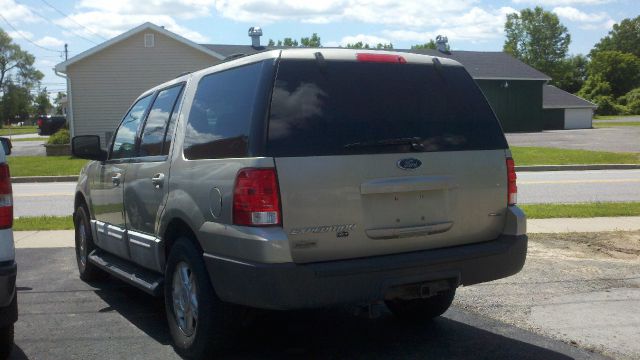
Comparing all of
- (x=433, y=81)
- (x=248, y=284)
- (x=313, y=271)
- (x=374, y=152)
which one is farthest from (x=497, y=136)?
(x=248, y=284)

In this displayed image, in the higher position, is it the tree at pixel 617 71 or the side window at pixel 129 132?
the tree at pixel 617 71

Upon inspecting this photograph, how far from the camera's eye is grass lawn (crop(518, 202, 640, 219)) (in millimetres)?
11281

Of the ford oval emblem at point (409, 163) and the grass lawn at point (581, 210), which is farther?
the grass lawn at point (581, 210)

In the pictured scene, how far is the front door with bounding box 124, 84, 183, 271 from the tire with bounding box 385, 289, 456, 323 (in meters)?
2.00

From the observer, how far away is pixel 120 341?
17.3 ft

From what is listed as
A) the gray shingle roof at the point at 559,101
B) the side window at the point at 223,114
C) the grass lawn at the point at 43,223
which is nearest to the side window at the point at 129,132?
the side window at the point at 223,114

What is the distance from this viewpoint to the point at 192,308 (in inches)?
184

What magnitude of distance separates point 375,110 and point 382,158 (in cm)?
34

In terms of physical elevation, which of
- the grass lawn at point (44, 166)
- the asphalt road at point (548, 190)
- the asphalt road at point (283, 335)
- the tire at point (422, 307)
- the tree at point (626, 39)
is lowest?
the grass lawn at point (44, 166)

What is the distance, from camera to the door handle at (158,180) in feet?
16.8

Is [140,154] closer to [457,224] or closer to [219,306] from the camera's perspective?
[219,306]

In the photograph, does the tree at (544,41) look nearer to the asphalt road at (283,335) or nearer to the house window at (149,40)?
the house window at (149,40)

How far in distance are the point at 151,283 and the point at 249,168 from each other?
1.78m

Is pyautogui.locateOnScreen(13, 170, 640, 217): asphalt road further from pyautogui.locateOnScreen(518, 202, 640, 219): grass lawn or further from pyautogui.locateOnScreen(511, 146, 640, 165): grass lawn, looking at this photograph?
pyautogui.locateOnScreen(511, 146, 640, 165): grass lawn
